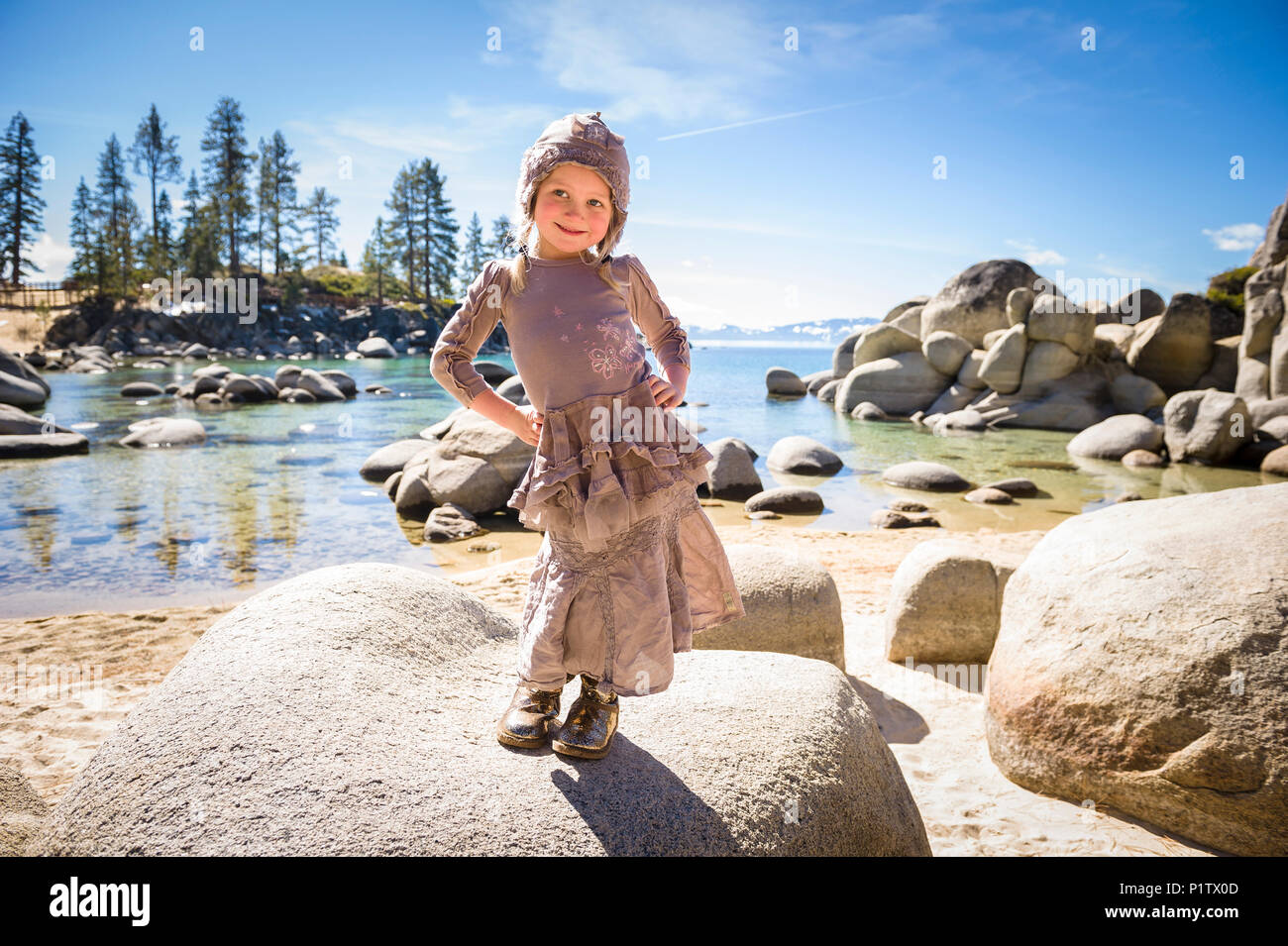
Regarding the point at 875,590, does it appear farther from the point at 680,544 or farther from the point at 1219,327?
the point at 1219,327

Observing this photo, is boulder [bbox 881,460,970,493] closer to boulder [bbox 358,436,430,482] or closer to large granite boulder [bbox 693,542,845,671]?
boulder [bbox 358,436,430,482]

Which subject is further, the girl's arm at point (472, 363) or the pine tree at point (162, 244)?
the pine tree at point (162, 244)

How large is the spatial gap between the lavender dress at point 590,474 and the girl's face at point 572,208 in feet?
0.36

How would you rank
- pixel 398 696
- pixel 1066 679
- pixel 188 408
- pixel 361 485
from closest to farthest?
pixel 398 696 < pixel 1066 679 < pixel 361 485 < pixel 188 408

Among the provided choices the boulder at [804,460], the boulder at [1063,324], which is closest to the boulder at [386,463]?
the boulder at [804,460]

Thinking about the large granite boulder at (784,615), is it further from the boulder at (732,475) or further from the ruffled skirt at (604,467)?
the boulder at (732,475)

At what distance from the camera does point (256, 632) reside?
3.02 metres

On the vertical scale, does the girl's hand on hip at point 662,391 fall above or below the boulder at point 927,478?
above

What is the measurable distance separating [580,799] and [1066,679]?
2544mm

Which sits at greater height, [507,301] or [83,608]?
[507,301]

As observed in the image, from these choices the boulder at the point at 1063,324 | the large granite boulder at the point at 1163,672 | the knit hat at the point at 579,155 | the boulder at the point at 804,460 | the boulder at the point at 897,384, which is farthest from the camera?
the boulder at the point at 897,384

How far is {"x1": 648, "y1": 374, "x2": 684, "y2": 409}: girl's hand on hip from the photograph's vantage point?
262 cm

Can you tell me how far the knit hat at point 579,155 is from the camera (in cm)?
244
